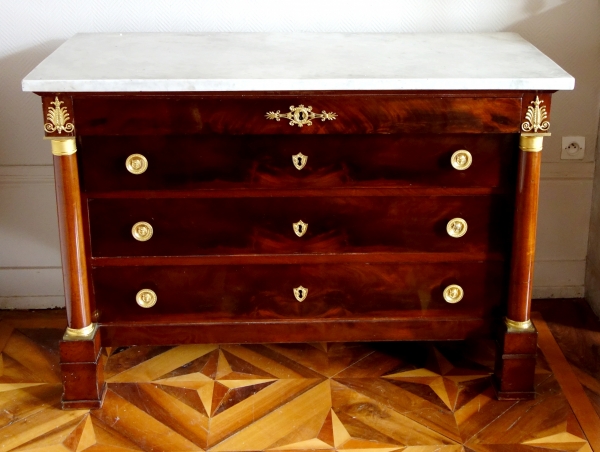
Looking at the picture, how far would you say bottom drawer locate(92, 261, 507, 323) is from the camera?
1953 mm

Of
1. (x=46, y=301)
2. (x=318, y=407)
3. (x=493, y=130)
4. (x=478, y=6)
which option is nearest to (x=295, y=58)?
(x=493, y=130)

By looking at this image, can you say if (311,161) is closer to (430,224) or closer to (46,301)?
(430,224)

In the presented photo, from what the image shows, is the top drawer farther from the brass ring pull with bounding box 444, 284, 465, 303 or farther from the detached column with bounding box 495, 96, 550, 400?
the brass ring pull with bounding box 444, 284, 465, 303

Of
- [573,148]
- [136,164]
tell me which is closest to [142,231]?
[136,164]

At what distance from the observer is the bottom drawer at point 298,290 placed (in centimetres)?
195

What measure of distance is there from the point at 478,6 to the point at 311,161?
84 centimetres

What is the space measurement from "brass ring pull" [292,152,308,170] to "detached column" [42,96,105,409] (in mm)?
518

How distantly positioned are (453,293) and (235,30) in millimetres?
1011

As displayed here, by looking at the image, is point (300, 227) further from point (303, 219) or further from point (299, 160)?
point (299, 160)

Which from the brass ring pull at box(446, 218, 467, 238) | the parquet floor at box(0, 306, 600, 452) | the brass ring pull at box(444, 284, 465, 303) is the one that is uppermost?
the brass ring pull at box(446, 218, 467, 238)

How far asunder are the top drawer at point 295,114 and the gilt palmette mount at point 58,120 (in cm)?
2

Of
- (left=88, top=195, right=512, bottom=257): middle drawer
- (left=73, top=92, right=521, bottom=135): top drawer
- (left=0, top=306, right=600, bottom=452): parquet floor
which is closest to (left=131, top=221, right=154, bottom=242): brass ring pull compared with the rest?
(left=88, top=195, right=512, bottom=257): middle drawer

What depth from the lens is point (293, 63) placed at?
183 centimetres

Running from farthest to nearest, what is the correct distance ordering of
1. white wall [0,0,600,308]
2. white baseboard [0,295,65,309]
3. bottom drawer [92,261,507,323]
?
1. white baseboard [0,295,65,309]
2. white wall [0,0,600,308]
3. bottom drawer [92,261,507,323]
